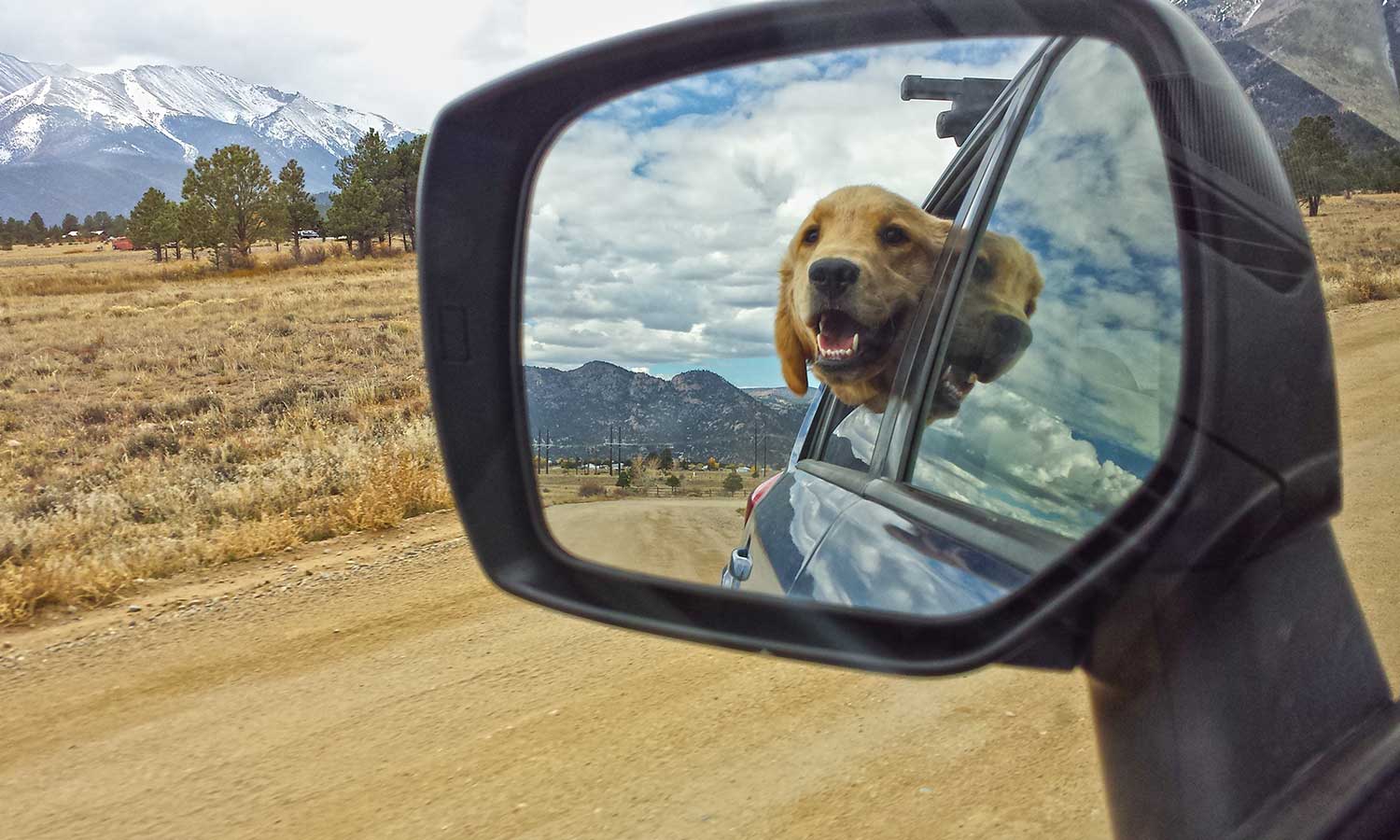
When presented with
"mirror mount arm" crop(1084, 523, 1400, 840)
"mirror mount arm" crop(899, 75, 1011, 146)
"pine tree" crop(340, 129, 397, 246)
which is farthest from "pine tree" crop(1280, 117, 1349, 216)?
"pine tree" crop(340, 129, 397, 246)

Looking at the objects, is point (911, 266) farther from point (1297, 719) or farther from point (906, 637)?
point (1297, 719)

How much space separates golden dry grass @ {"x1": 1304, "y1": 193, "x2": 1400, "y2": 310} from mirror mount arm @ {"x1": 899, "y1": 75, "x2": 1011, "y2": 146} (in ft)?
2.08

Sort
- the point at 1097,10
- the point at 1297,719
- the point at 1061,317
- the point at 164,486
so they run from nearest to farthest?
the point at 1297,719
the point at 1097,10
the point at 1061,317
the point at 164,486

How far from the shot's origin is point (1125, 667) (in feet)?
3.81

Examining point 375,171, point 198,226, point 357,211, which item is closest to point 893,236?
point 357,211

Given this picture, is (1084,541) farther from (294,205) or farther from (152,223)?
(152,223)

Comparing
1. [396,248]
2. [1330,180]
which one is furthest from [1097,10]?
[396,248]

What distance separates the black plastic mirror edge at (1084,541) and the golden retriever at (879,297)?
0.29m

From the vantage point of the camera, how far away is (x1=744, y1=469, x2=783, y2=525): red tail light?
231cm

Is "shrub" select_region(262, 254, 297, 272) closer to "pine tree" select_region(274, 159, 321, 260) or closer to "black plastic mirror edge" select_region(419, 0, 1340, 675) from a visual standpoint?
"pine tree" select_region(274, 159, 321, 260)

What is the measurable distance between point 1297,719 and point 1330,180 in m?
0.59

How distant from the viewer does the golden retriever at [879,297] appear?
1561 mm

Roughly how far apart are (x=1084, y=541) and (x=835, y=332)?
0.59 meters

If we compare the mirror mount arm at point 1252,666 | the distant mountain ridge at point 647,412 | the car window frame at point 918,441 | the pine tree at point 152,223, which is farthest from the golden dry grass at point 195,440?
the pine tree at point 152,223
